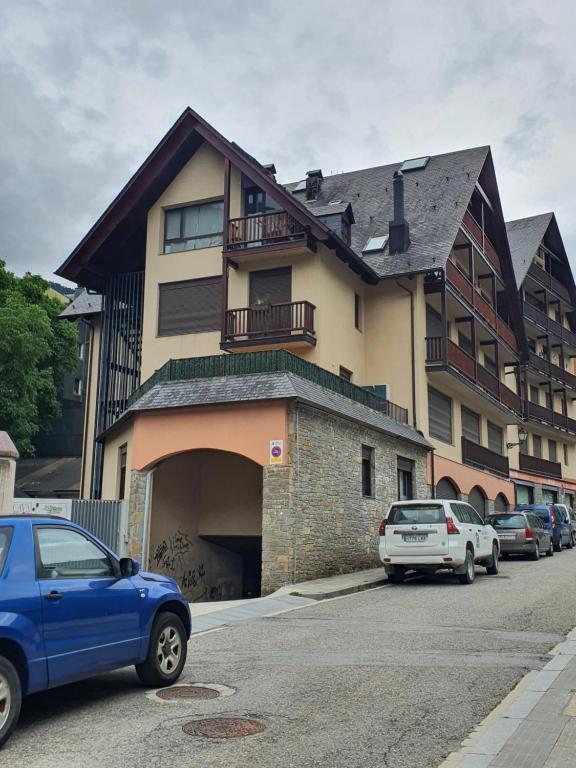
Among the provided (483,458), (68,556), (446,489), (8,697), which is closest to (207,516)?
(446,489)

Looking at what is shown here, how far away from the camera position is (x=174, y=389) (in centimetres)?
1878

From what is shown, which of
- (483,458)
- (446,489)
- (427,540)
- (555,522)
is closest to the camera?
(427,540)

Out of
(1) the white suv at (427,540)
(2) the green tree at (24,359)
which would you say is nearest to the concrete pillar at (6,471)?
(1) the white suv at (427,540)

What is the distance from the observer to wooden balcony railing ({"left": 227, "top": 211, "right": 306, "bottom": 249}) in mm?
24250

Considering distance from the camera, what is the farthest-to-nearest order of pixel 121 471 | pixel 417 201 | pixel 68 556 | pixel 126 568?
pixel 417 201, pixel 121 471, pixel 126 568, pixel 68 556

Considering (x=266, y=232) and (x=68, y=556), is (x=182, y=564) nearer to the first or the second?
(x=266, y=232)

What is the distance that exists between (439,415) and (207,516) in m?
12.1

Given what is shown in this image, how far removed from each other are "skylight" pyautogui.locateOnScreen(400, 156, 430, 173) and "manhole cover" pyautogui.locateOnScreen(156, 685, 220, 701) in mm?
29298

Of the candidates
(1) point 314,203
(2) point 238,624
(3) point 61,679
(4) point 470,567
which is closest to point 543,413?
(1) point 314,203

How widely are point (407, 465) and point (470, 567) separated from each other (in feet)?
Result: 25.1

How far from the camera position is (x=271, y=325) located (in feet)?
79.8

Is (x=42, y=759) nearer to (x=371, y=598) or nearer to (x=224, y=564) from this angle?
(x=371, y=598)

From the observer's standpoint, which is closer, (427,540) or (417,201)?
(427,540)

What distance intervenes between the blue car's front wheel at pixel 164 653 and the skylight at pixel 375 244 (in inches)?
888
